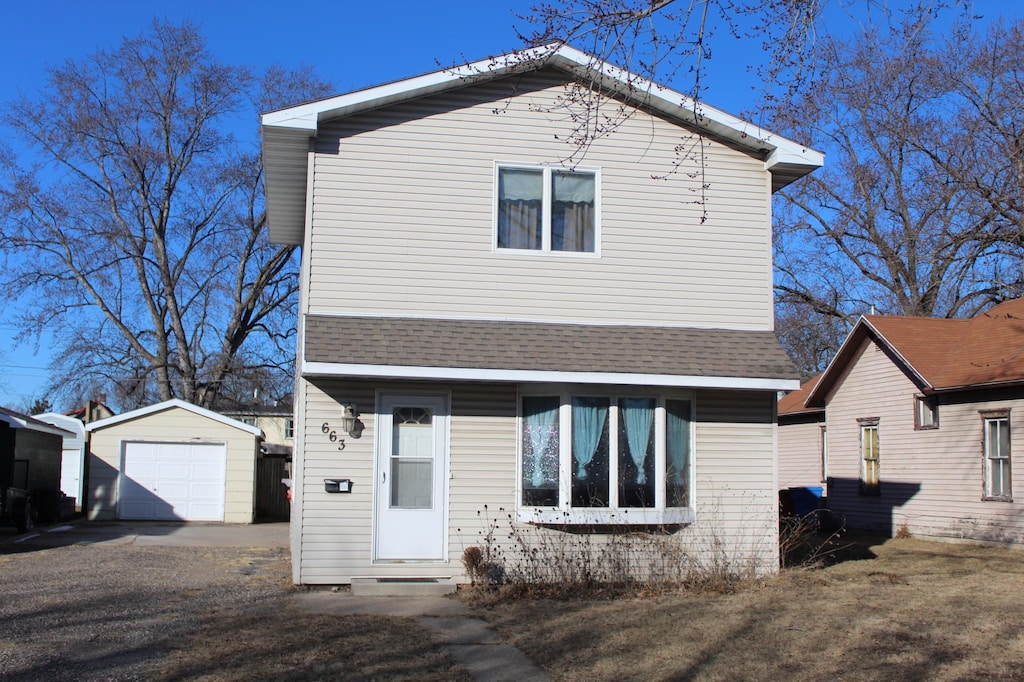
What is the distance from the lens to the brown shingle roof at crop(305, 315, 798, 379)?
11.4m

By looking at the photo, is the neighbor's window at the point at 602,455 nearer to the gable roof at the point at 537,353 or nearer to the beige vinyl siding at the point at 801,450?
the gable roof at the point at 537,353

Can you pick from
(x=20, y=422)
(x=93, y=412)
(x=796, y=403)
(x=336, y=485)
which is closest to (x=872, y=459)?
(x=796, y=403)

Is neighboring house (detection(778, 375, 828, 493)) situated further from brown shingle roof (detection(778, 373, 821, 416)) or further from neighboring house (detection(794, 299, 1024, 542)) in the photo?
neighboring house (detection(794, 299, 1024, 542))

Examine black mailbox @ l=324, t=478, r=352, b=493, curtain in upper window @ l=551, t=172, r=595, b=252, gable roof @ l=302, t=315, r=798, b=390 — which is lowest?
black mailbox @ l=324, t=478, r=352, b=493

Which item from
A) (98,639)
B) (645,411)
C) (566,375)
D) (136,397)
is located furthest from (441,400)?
(136,397)

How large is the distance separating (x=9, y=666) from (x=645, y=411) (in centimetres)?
747

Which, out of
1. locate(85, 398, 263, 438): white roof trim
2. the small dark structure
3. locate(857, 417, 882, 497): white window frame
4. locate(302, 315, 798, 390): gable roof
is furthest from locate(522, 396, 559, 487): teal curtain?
locate(85, 398, 263, 438): white roof trim

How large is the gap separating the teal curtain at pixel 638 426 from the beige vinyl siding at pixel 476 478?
693 mm

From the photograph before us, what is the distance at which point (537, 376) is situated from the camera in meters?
11.6

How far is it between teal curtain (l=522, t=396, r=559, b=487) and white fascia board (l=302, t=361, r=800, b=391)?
62 centimetres

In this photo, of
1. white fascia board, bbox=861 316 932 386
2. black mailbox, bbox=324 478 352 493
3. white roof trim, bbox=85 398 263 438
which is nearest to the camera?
black mailbox, bbox=324 478 352 493

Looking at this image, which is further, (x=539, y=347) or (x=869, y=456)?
(x=869, y=456)

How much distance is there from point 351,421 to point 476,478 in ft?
5.44

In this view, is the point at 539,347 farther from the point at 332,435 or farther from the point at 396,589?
the point at 396,589
